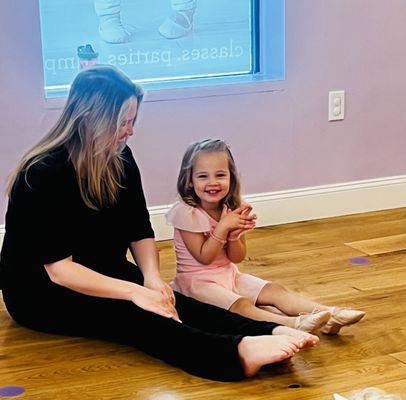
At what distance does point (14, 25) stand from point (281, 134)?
114 centimetres

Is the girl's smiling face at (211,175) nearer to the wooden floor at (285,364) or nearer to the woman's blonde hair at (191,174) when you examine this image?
the woman's blonde hair at (191,174)

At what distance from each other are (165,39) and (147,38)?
75 mm

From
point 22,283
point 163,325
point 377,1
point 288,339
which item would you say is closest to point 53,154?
point 22,283

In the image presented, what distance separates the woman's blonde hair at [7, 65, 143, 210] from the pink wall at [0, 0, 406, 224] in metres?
0.81

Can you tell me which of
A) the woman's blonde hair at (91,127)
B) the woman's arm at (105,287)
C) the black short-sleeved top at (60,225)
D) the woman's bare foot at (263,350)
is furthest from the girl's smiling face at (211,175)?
the woman's bare foot at (263,350)

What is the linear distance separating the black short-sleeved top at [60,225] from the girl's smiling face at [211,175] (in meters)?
0.18

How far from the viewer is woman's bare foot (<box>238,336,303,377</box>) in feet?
7.32

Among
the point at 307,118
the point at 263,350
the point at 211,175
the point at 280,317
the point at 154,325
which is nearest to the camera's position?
the point at 263,350

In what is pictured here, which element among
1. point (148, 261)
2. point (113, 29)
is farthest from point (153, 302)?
point (113, 29)

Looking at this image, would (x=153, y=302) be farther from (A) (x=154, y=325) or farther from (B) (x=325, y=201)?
(B) (x=325, y=201)

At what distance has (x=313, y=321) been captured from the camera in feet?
8.08

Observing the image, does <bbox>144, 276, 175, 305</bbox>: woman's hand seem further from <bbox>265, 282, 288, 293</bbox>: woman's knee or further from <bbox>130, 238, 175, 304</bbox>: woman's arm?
<bbox>265, 282, 288, 293</bbox>: woman's knee

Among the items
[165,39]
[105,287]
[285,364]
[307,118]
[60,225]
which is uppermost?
[165,39]

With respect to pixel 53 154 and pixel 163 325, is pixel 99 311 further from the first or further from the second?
pixel 53 154
